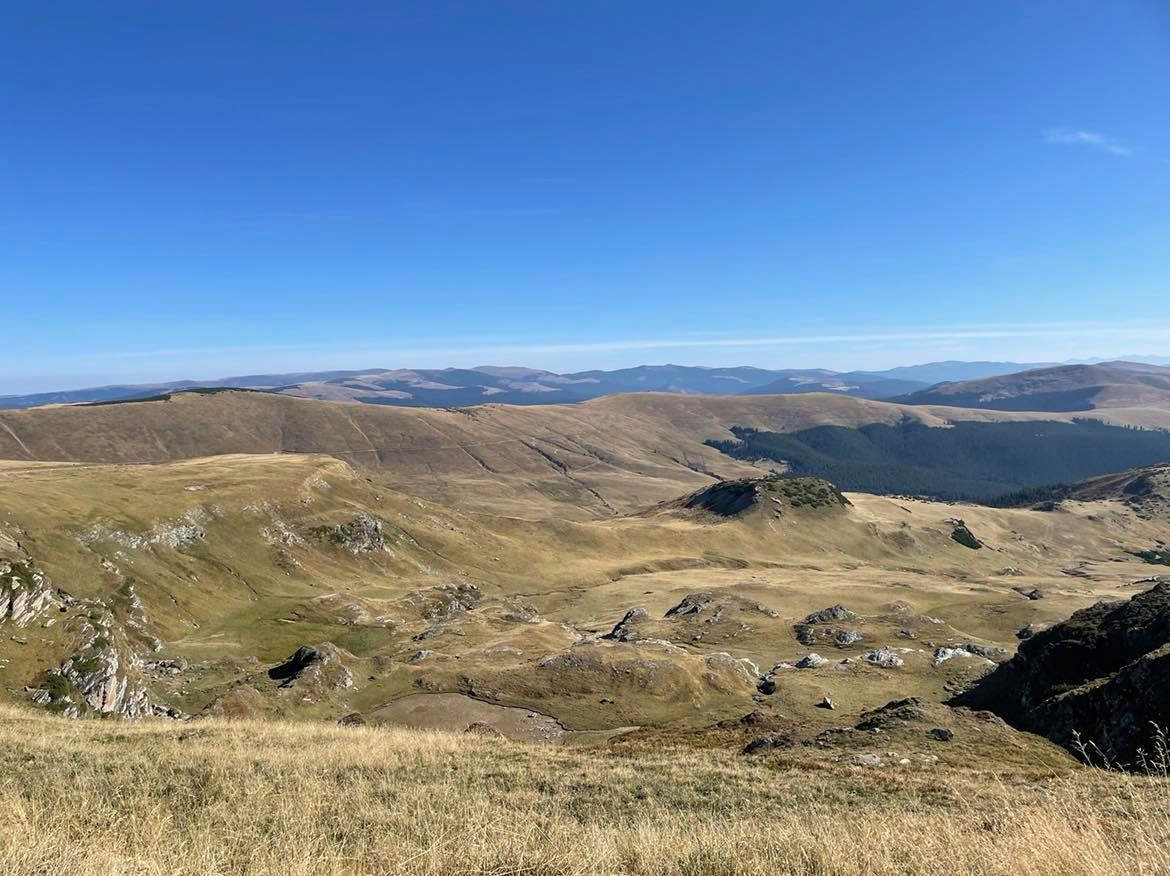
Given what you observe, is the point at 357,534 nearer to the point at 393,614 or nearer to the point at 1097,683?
the point at 393,614

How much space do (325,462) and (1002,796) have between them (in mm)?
155102

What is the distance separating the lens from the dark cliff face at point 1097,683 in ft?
108

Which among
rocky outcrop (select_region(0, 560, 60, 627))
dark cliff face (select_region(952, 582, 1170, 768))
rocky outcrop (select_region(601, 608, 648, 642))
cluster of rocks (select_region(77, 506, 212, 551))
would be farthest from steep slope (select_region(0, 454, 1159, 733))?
dark cliff face (select_region(952, 582, 1170, 768))

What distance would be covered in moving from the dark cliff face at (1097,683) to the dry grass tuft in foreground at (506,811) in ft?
44.3

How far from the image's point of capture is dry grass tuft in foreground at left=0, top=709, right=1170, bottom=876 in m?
8.98

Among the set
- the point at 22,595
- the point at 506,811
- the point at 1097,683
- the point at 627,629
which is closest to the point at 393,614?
the point at 627,629

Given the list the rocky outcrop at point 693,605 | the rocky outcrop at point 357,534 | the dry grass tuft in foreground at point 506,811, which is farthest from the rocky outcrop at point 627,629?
the dry grass tuft in foreground at point 506,811

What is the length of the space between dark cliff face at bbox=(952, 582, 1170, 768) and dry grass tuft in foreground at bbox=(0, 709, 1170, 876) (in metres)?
13.5

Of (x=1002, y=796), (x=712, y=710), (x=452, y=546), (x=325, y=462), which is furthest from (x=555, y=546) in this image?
(x=1002, y=796)

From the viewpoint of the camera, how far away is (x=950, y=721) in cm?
3284

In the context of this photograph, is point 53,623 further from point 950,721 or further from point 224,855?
point 950,721

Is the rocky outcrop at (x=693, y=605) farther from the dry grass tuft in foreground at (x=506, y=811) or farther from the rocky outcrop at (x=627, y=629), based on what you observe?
the dry grass tuft in foreground at (x=506, y=811)

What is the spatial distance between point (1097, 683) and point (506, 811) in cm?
4106

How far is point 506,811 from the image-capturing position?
13867 millimetres
